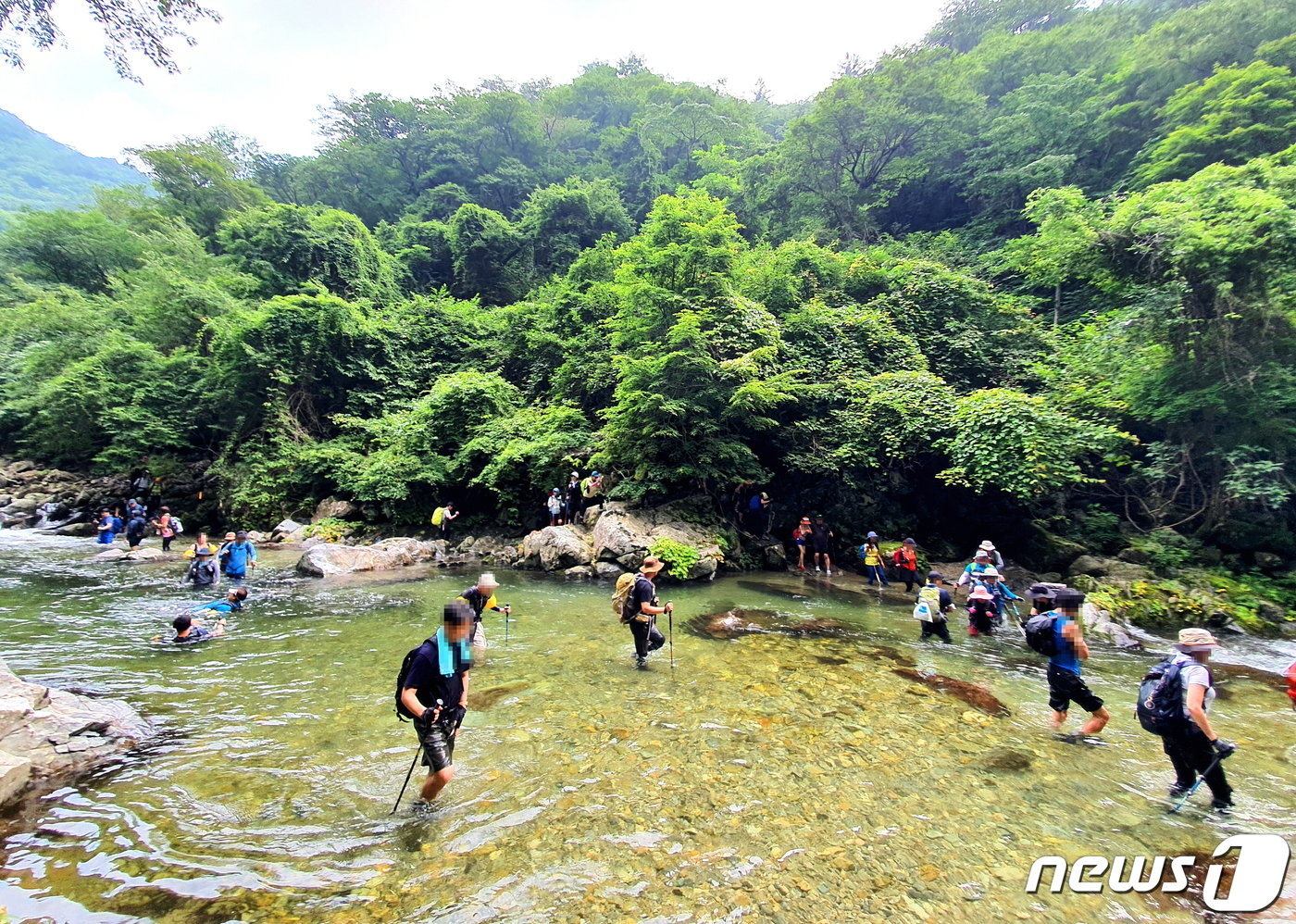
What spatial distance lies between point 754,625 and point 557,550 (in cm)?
748

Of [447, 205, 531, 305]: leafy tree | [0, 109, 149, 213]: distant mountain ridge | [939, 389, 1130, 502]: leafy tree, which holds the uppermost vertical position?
[0, 109, 149, 213]: distant mountain ridge

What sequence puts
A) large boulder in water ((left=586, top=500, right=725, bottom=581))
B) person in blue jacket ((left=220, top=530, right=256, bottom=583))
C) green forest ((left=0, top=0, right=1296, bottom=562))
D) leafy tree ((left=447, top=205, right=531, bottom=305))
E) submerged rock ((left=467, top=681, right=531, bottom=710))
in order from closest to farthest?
submerged rock ((left=467, top=681, right=531, bottom=710)), person in blue jacket ((left=220, top=530, right=256, bottom=583)), green forest ((left=0, top=0, right=1296, bottom=562)), large boulder in water ((left=586, top=500, right=725, bottom=581)), leafy tree ((left=447, top=205, right=531, bottom=305))

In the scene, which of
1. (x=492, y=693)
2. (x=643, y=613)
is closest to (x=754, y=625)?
(x=643, y=613)

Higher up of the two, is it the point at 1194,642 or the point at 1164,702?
the point at 1194,642

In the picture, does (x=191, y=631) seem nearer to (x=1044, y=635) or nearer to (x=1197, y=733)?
(x=1044, y=635)

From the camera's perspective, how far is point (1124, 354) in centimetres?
1466

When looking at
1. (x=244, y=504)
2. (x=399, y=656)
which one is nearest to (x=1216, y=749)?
(x=399, y=656)

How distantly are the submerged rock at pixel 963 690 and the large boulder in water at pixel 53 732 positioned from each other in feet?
33.2

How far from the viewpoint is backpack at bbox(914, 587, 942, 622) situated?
10.0 meters

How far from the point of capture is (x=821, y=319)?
65.9ft

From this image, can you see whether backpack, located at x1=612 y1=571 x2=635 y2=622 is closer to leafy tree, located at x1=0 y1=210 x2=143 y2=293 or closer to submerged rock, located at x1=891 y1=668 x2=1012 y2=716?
submerged rock, located at x1=891 y1=668 x2=1012 y2=716

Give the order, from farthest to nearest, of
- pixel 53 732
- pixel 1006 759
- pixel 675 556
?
1. pixel 675 556
2. pixel 1006 759
3. pixel 53 732
